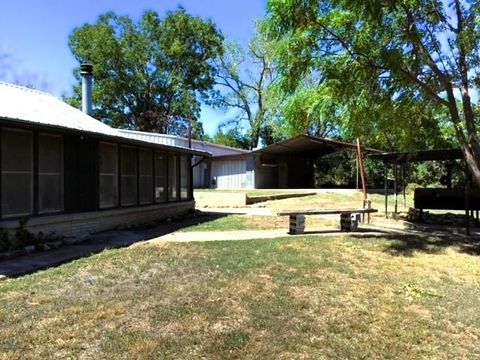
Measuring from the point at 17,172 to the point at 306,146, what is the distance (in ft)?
83.8

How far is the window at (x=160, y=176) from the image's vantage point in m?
15.8

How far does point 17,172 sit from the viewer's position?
9.91m

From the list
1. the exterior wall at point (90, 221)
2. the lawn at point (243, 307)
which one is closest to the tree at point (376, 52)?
the lawn at point (243, 307)

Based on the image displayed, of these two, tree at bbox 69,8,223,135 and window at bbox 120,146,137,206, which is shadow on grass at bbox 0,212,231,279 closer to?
window at bbox 120,146,137,206

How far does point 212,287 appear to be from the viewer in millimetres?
7039

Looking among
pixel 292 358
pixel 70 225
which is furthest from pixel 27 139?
pixel 292 358

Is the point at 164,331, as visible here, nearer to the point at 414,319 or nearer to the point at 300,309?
the point at 300,309

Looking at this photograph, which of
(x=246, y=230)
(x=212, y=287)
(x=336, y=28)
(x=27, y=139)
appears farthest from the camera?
(x=246, y=230)

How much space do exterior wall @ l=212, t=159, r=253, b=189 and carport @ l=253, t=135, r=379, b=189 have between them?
35.2 inches

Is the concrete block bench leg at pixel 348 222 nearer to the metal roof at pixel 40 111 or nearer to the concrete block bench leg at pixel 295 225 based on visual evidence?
the concrete block bench leg at pixel 295 225

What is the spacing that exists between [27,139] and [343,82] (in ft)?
21.2

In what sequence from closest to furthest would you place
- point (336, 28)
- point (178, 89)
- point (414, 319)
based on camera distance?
point (414, 319), point (336, 28), point (178, 89)

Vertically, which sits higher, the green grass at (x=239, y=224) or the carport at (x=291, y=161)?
the carport at (x=291, y=161)

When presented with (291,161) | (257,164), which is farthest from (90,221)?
(291,161)
